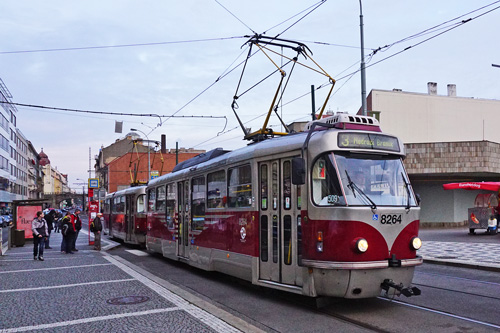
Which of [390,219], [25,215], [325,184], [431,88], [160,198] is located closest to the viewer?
Result: [390,219]

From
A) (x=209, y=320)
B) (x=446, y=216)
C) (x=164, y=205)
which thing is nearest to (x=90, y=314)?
(x=209, y=320)

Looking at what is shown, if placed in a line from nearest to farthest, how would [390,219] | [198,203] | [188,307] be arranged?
[390,219] → [188,307] → [198,203]

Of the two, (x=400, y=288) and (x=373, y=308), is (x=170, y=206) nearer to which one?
(x=373, y=308)

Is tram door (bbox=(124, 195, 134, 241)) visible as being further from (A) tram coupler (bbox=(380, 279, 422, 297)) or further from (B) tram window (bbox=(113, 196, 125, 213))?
(A) tram coupler (bbox=(380, 279, 422, 297))

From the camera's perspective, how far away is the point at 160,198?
1566 centimetres

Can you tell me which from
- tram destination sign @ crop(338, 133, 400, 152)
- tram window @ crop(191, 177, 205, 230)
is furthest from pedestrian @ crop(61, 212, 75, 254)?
tram destination sign @ crop(338, 133, 400, 152)

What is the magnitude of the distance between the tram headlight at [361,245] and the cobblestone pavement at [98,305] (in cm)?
192

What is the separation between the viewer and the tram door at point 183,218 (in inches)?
506

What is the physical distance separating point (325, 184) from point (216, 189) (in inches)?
154

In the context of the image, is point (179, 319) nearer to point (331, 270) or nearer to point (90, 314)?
point (90, 314)

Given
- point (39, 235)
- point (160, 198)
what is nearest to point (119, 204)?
point (39, 235)

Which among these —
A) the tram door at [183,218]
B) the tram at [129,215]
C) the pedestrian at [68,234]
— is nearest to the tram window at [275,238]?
the tram door at [183,218]

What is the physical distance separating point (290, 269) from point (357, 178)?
6.10 feet

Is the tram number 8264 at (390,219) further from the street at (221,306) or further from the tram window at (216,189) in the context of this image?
the tram window at (216,189)
